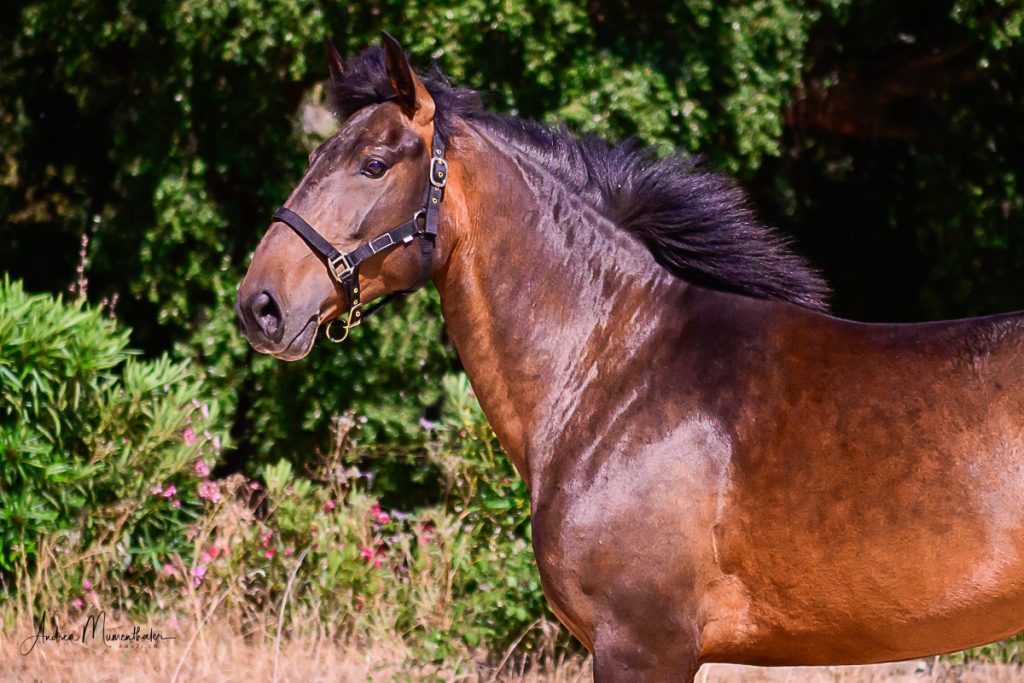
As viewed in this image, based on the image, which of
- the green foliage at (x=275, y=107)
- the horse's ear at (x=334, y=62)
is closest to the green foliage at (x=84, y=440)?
the green foliage at (x=275, y=107)

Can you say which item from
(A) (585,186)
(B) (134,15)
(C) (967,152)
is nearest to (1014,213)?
(C) (967,152)

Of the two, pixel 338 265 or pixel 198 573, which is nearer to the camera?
pixel 338 265

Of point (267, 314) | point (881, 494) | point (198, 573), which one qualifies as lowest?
point (198, 573)

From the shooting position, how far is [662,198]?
323 cm

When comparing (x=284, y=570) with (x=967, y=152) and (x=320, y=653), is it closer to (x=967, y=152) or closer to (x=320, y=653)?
(x=320, y=653)

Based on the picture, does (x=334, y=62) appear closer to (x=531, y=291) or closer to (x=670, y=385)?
(x=531, y=291)

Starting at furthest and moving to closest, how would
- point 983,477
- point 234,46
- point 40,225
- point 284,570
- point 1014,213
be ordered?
point 40,225
point 1014,213
point 234,46
point 284,570
point 983,477

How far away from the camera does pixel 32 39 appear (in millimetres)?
7121

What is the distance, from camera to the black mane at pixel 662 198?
10.4 ft

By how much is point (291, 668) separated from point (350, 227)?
8.81 ft

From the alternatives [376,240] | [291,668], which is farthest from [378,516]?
[376,240]

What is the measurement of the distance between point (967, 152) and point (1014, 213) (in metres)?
0.50

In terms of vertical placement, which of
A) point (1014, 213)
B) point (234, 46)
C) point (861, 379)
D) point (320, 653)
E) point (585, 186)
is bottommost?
point (320, 653)

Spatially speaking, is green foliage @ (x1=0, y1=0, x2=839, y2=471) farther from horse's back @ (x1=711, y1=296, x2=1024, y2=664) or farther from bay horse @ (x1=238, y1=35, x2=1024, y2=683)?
horse's back @ (x1=711, y1=296, x2=1024, y2=664)
